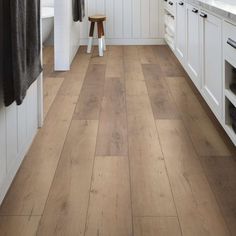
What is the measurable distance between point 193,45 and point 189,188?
62.9 inches

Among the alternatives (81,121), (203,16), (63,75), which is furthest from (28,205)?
(63,75)

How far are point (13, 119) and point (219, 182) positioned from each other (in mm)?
→ 990

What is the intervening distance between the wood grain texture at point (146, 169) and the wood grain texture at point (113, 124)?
0.17 ft

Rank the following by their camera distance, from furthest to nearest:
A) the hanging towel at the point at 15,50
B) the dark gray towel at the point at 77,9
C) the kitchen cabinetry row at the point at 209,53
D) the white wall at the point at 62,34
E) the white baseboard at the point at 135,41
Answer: the white baseboard at the point at 135,41 → the dark gray towel at the point at 77,9 → the white wall at the point at 62,34 → the kitchen cabinetry row at the point at 209,53 → the hanging towel at the point at 15,50

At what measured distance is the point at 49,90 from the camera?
3420 millimetres

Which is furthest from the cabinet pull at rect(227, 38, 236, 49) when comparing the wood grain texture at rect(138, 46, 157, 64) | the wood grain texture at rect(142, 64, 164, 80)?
the wood grain texture at rect(138, 46, 157, 64)

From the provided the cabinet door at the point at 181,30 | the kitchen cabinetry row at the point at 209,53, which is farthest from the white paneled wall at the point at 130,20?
the kitchen cabinetry row at the point at 209,53

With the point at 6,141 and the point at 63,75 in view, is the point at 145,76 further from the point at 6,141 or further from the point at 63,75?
the point at 6,141

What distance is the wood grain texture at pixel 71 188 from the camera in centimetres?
152

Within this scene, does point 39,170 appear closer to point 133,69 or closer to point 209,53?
point 209,53

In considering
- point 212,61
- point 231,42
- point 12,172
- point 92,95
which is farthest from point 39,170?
point 92,95

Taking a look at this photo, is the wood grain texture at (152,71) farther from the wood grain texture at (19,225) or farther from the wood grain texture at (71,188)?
the wood grain texture at (19,225)

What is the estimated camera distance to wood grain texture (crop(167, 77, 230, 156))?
2240mm

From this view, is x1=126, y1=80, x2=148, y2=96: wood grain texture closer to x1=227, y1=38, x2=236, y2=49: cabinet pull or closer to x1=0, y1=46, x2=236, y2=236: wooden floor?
x1=0, y1=46, x2=236, y2=236: wooden floor
